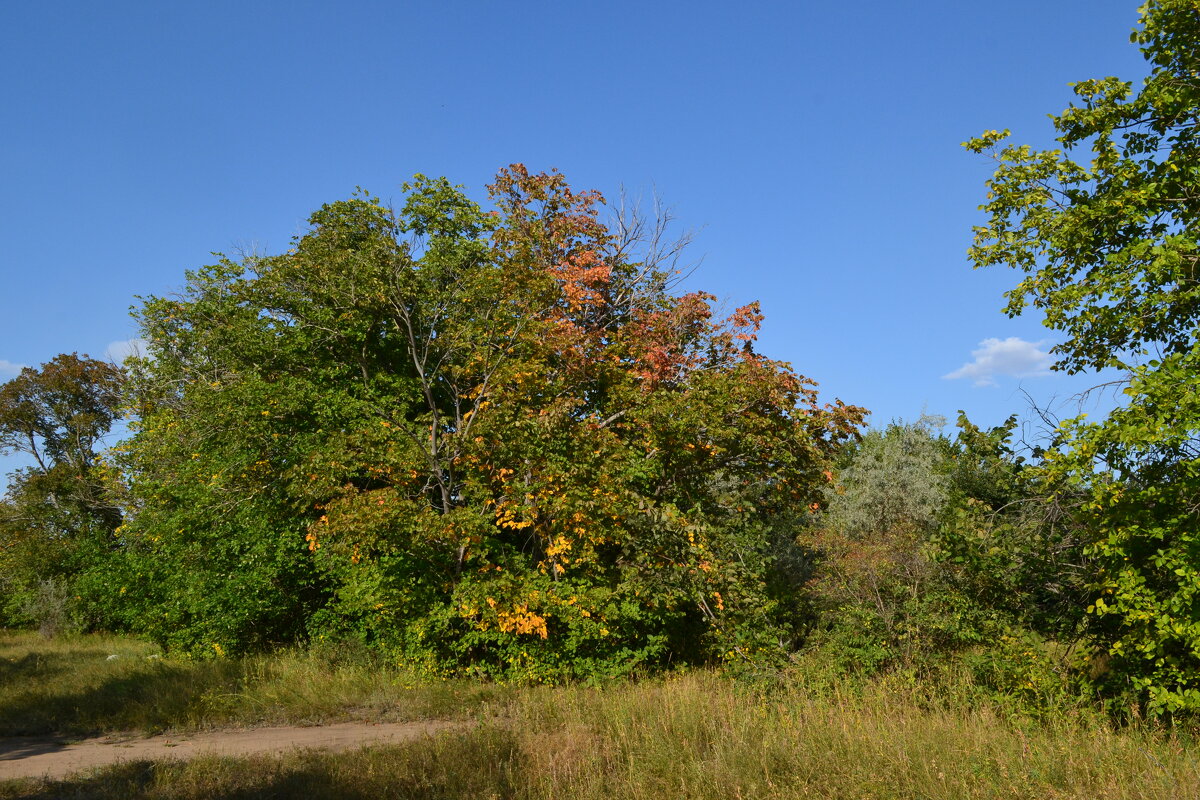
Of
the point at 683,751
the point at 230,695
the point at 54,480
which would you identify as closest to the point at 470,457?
the point at 230,695

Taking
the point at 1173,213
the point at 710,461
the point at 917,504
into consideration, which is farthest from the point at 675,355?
the point at 917,504

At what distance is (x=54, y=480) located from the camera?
3195cm

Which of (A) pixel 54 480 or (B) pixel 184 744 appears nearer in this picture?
(B) pixel 184 744

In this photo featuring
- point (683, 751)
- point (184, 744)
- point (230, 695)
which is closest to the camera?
point (683, 751)

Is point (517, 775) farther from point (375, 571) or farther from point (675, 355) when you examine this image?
point (675, 355)

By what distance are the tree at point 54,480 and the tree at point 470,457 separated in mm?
13091

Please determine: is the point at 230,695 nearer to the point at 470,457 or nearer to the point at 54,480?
the point at 470,457

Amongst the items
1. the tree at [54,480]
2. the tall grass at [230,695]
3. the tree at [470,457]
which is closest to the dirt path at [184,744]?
the tall grass at [230,695]

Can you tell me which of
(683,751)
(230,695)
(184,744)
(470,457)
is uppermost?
(470,457)

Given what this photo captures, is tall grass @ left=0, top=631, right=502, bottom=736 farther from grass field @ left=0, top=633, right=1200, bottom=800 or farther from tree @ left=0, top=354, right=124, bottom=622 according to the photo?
tree @ left=0, top=354, right=124, bottom=622

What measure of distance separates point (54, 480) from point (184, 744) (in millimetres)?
28809

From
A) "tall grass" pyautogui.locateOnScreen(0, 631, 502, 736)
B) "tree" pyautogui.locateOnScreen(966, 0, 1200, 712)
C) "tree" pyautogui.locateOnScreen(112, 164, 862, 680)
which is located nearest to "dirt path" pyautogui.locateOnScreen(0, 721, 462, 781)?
"tall grass" pyautogui.locateOnScreen(0, 631, 502, 736)

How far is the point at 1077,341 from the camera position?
881cm

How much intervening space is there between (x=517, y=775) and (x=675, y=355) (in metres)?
10.9
